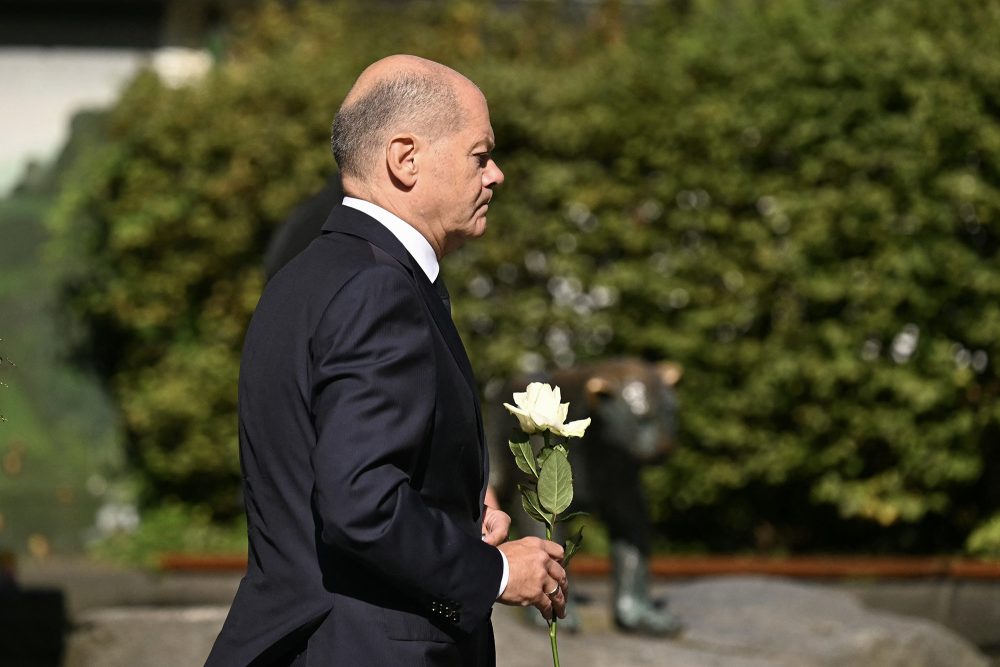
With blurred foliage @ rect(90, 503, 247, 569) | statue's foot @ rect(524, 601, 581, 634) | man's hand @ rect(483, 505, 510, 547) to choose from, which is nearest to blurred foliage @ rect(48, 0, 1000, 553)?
blurred foliage @ rect(90, 503, 247, 569)

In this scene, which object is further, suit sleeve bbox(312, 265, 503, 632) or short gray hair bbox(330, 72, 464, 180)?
short gray hair bbox(330, 72, 464, 180)

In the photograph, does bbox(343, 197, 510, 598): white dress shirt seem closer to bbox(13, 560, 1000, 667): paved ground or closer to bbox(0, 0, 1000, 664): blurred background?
bbox(13, 560, 1000, 667): paved ground

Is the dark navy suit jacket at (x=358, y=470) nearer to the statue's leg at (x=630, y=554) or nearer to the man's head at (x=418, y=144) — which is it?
the man's head at (x=418, y=144)

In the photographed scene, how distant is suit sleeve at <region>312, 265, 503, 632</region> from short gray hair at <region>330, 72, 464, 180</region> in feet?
0.83

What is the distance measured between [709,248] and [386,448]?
7.05 meters

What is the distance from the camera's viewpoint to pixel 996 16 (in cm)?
878

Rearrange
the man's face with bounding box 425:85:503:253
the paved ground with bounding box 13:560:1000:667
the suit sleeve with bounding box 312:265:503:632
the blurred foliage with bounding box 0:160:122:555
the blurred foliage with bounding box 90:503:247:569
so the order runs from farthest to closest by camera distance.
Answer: the blurred foliage with bounding box 0:160:122:555, the blurred foliage with bounding box 90:503:247:569, the paved ground with bounding box 13:560:1000:667, the man's face with bounding box 425:85:503:253, the suit sleeve with bounding box 312:265:503:632

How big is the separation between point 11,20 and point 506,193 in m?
3.81

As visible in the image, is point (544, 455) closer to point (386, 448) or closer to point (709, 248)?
point (386, 448)

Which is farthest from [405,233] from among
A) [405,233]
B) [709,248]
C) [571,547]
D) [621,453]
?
[709,248]

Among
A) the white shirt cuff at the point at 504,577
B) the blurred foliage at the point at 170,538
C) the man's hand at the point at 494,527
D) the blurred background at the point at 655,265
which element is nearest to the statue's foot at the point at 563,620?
the blurred background at the point at 655,265

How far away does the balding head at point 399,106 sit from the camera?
254cm

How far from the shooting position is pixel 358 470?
2.30 metres

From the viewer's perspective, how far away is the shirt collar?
2.57 m
